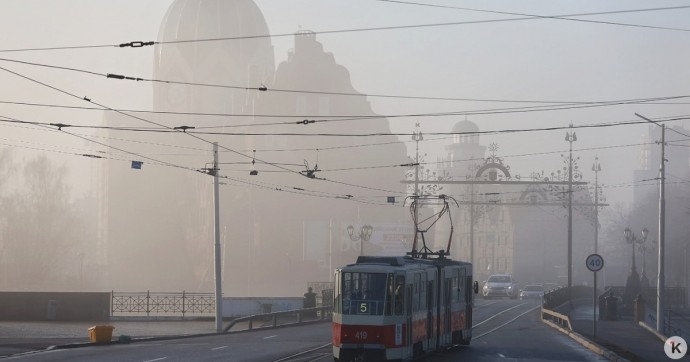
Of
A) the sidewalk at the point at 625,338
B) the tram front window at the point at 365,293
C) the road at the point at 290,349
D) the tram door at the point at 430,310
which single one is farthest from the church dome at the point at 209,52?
the tram front window at the point at 365,293

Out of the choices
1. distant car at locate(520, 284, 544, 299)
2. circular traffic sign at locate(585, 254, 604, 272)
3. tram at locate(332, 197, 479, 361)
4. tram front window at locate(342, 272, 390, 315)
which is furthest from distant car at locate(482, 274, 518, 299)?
tram front window at locate(342, 272, 390, 315)

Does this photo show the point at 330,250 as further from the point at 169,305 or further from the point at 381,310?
the point at 381,310

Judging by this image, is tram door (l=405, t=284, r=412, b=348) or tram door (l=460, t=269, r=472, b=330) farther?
tram door (l=460, t=269, r=472, b=330)

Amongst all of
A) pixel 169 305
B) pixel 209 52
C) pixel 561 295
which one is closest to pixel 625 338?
pixel 561 295

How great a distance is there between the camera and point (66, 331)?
167ft

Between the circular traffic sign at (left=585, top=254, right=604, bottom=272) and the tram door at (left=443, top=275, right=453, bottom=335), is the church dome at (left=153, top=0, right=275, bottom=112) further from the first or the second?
the tram door at (left=443, top=275, right=453, bottom=335)

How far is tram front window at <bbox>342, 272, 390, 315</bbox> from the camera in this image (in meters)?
32.2

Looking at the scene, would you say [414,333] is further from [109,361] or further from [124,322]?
[124,322]

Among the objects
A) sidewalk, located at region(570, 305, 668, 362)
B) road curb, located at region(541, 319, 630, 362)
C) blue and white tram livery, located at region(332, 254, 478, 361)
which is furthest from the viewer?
sidewalk, located at region(570, 305, 668, 362)

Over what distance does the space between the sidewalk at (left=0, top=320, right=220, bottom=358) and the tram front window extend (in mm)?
10990

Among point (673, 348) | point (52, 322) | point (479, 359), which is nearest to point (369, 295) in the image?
point (479, 359)

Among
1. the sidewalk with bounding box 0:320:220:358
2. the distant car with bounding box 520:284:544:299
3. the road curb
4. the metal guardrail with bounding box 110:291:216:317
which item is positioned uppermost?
the road curb

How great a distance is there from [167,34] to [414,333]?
410ft

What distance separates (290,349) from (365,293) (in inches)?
310
